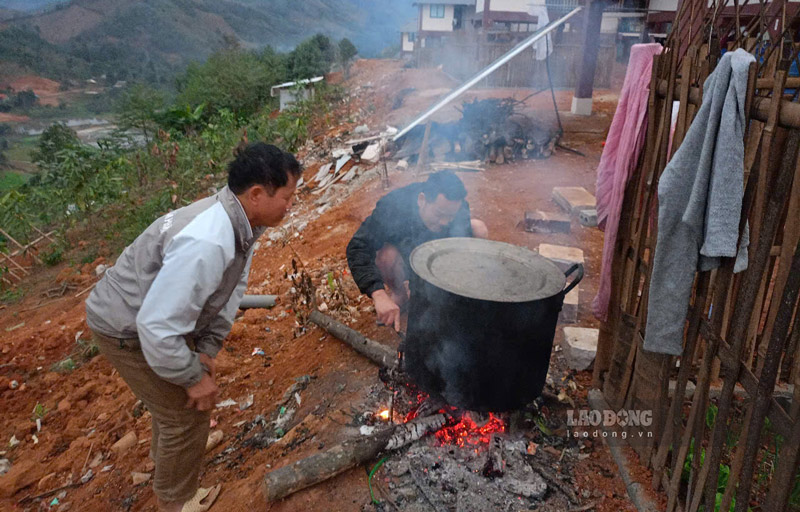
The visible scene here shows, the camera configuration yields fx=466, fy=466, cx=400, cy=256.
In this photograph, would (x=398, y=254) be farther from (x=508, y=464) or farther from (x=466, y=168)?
(x=466, y=168)

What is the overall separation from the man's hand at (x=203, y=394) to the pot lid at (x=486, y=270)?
1263 millimetres

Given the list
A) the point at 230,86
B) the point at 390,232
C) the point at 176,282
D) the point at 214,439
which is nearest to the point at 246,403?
the point at 214,439

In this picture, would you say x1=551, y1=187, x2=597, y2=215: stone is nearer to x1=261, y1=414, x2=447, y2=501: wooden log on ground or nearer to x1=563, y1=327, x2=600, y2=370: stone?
x1=563, y1=327, x2=600, y2=370: stone

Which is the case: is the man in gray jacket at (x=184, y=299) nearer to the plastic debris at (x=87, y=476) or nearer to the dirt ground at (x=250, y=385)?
the dirt ground at (x=250, y=385)

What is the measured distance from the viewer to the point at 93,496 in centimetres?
338

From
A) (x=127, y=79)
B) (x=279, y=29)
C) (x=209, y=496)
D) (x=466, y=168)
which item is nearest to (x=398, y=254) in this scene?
(x=209, y=496)

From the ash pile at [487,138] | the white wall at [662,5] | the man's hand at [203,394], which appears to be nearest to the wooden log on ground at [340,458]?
the man's hand at [203,394]

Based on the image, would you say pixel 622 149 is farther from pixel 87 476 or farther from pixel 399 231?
pixel 87 476

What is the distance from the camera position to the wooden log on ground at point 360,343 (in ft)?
11.9

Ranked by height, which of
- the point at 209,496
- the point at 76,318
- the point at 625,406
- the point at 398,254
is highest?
the point at 398,254

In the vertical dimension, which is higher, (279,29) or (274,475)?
(279,29)

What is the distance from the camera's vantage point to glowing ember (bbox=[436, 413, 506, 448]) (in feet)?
9.55

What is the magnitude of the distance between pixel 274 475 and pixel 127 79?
62.1m

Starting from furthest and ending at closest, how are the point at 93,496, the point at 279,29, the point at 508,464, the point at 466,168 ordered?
the point at 279,29 → the point at 466,168 → the point at 93,496 → the point at 508,464
